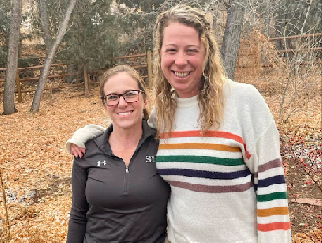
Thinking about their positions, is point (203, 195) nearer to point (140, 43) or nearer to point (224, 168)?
point (224, 168)

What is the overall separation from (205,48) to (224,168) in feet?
1.88

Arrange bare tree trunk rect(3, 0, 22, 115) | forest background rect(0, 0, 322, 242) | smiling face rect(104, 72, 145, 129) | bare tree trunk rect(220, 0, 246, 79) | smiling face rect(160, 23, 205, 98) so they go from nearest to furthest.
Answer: smiling face rect(160, 23, 205, 98), smiling face rect(104, 72, 145, 129), forest background rect(0, 0, 322, 242), bare tree trunk rect(220, 0, 246, 79), bare tree trunk rect(3, 0, 22, 115)

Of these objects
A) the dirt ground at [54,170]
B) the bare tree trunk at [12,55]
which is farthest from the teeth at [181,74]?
the bare tree trunk at [12,55]

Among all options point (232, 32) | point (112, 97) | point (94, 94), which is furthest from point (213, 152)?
point (94, 94)

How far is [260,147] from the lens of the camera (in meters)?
1.40

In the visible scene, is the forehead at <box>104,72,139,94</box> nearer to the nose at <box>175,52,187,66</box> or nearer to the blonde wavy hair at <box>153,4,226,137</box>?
the blonde wavy hair at <box>153,4,226,137</box>

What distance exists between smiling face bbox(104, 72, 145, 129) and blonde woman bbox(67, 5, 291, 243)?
23 cm

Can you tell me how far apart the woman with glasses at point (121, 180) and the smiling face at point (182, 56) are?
30 cm

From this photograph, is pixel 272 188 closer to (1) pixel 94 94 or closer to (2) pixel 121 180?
(2) pixel 121 180

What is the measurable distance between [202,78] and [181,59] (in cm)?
19

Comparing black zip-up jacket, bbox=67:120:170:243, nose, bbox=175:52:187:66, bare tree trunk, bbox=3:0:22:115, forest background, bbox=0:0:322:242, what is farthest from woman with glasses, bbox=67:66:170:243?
bare tree trunk, bbox=3:0:22:115

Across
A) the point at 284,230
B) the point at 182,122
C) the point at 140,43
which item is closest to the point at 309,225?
the point at 284,230

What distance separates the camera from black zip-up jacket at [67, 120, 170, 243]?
63.4 inches

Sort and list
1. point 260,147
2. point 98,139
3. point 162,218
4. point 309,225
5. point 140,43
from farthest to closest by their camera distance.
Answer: point 140,43 → point 309,225 → point 98,139 → point 162,218 → point 260,147
